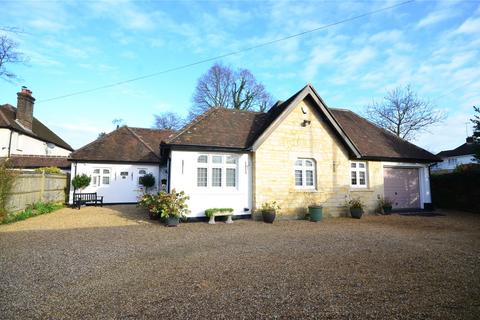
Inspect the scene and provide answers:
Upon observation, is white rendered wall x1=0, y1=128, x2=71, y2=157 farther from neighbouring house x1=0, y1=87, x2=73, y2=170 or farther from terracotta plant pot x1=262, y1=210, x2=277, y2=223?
terracotta plant pot x1=262, y1=210, x2=277, y2=223

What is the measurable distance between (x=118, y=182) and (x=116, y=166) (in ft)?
4.25

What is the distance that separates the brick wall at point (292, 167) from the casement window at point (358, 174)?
49 cm

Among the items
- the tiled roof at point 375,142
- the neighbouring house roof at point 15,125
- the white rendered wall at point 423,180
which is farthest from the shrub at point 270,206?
the neighbouring house roof at point 15,125

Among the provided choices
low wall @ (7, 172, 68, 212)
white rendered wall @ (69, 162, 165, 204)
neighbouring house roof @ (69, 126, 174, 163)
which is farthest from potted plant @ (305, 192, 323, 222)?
low wall @ (7, 172, 68, 212)

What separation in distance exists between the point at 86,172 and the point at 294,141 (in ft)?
52.1

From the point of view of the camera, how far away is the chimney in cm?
2537

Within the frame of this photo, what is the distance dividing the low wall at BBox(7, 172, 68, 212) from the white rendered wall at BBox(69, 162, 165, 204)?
0.96m

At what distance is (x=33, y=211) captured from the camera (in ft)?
44.0

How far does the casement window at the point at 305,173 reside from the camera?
44.8ft

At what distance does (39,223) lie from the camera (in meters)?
11.3

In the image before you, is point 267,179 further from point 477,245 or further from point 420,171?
point 420,171

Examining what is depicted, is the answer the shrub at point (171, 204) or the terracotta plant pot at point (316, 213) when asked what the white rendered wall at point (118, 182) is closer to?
the shrub at point (171, 204)

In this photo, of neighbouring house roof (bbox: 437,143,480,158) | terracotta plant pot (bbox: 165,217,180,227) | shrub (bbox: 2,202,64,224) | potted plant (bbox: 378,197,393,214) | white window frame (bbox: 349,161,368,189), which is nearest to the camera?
terracotta plant pot (bbox: 165,217,180,227)

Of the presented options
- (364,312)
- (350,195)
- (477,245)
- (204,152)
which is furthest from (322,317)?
(350,195)
